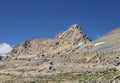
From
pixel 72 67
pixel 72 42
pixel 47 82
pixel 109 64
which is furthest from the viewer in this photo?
pixel 72 42

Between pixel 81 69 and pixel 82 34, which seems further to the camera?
pixel 82 34

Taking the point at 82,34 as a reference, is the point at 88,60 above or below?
below

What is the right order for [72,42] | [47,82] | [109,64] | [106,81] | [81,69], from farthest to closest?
1. [72,42]
2. [81,69]
3. [109,64]
4. [47,82]
5. [106,81]

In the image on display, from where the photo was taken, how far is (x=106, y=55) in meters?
69.8

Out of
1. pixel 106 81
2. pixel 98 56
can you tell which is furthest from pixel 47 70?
pixel 106 81

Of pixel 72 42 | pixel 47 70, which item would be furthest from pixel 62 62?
pixel 72 42

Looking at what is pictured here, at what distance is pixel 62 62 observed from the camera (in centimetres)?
8081

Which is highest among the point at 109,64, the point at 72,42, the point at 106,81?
the point at 72,42

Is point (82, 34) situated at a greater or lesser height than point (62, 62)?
greater

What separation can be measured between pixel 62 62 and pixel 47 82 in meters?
26.2

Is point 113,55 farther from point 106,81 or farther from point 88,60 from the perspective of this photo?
point 106,81

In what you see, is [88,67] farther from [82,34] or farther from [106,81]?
[82,34]

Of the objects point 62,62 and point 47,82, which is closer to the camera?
point 47,82

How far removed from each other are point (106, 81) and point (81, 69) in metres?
23.4
